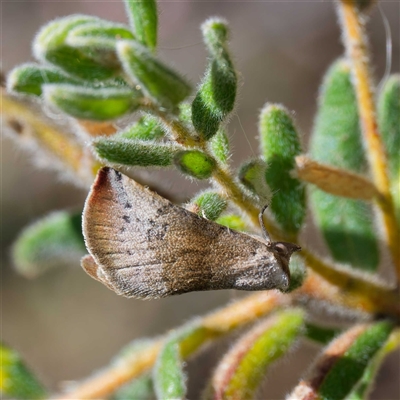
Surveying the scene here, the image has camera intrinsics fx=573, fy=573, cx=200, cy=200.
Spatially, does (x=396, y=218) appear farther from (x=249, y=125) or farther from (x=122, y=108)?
(x=249, y=125)

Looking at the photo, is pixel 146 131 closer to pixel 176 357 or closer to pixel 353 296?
pixel 176 357

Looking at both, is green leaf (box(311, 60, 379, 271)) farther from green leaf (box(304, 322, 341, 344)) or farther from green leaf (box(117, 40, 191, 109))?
green leaf (box(117, 40, 191, 109))

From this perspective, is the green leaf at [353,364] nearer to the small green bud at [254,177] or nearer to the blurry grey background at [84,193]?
the small green bud at [254,177]

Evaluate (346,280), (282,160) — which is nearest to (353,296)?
(346,280)

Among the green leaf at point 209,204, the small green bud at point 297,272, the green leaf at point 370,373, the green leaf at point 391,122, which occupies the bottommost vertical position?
the green leaf at point 370,373

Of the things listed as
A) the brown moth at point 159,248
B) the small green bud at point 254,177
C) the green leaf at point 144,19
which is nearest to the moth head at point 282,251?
the brown moth at point 159,248

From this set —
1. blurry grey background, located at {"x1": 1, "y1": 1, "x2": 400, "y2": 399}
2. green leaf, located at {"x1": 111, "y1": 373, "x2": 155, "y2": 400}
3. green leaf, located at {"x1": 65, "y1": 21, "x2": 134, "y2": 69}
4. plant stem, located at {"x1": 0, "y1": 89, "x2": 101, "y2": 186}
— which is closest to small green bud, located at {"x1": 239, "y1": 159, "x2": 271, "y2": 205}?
green leaf, located at {"x1": 65, "y1": 21, "x2": 134, "y2": 69}
